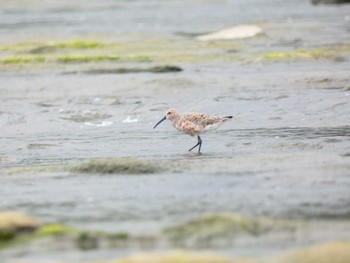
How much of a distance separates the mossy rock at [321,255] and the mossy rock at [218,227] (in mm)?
985

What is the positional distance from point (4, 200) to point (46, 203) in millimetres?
604

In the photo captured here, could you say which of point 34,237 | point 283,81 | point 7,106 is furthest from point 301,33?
point 34,237

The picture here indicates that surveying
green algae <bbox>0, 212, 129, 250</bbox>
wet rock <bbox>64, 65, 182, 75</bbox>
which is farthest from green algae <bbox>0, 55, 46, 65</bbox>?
green algae <bbox>0, 212, 129, 250</bbox>

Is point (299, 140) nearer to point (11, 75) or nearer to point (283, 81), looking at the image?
point (283, 81)

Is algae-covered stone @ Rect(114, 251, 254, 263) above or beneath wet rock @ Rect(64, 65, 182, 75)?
above

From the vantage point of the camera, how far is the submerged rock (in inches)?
1217

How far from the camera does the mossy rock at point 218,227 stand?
Result: 1094 cm

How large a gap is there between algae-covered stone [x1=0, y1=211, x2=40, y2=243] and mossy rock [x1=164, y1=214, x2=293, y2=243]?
1.42 meters

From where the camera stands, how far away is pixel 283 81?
22.8 metres

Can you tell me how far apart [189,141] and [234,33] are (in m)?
13.7

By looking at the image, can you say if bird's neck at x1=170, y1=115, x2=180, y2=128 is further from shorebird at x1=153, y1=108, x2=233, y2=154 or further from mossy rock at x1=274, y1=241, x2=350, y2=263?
mossy rock at x1=274, y1=241, x2=350, y2=263

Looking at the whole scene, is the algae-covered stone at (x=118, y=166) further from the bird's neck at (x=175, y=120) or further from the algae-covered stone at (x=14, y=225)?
the algae-covered stone at (x=14, y=225)

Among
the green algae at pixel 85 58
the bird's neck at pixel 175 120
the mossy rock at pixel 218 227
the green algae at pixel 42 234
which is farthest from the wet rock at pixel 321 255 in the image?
the green algae at pixel 85 58

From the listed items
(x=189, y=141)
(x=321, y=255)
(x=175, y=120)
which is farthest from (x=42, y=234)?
(x=189, y=141)
